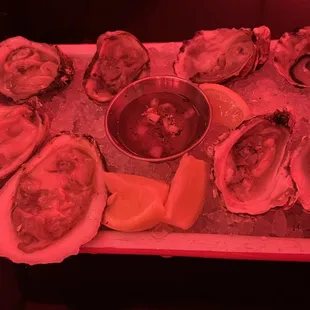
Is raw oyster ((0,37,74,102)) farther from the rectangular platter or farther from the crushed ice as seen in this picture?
the rectangular platter

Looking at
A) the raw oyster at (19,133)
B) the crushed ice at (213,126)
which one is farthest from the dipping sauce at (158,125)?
the raw oyster at (19,133)

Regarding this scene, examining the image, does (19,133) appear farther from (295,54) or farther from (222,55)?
(295,54)

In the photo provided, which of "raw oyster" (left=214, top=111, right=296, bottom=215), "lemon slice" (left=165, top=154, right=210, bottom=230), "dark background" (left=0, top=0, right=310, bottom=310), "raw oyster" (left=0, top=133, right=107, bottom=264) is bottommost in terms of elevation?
"dark background" (left=0, top=0, right=310, bottom=310)

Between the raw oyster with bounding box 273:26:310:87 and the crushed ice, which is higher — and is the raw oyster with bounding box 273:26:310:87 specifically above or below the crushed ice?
above

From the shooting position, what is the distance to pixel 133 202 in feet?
4.45

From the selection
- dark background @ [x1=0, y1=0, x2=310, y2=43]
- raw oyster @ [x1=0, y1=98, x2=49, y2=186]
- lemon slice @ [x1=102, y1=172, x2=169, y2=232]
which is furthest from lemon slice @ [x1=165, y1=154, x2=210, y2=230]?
dark background @ [x1=0, y1=0, x2=310, y2=43]

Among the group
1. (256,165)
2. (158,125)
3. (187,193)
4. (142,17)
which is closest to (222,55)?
(158,125)

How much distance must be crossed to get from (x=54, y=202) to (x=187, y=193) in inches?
17.0

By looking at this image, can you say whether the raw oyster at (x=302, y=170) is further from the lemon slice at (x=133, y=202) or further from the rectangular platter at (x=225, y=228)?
the lemon slice at (x=133, y=202)

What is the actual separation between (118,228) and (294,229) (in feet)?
1.80

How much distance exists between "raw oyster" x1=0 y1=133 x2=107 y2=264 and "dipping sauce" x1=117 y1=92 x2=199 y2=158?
144 millimetres

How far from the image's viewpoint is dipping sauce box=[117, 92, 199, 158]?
1.48m

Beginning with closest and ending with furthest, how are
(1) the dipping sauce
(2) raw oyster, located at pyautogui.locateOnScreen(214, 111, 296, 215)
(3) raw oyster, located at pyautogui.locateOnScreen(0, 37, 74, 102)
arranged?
(2) raw oyster, located at pyautogui.locateOnScreen(214, 111, 296, 215) → (1) the dipping sauce → (3) raw oyster, located at pyautogui.locateOnScreen(0, 37, 74, 102)

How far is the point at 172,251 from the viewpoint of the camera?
51.6 inches
